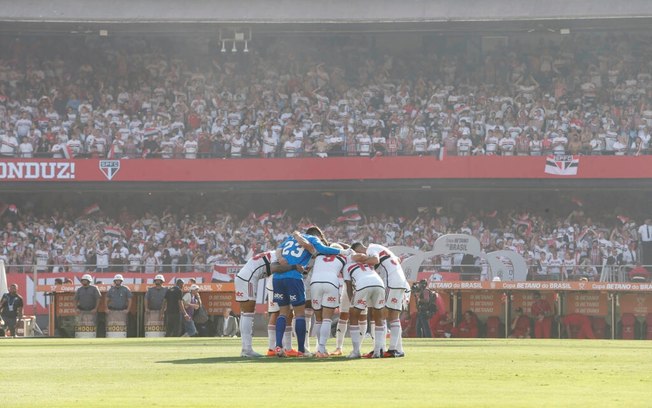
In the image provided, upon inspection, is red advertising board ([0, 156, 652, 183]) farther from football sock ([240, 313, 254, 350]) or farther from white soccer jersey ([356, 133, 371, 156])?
football sock ([240, 313, 254, 350])

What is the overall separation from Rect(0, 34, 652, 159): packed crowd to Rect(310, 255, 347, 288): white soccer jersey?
24366 millimetres

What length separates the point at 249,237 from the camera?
4266 cm

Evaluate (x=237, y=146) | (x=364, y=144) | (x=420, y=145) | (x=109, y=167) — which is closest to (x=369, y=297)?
(x=420, y=145)

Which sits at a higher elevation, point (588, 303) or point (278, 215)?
point (278, 215)

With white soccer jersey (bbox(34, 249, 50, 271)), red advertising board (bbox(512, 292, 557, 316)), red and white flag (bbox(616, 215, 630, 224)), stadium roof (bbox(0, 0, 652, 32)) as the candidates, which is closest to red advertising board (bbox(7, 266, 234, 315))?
white soccer jersey (bbox(34, 249, 50, 271))

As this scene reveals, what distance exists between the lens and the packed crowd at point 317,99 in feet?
144

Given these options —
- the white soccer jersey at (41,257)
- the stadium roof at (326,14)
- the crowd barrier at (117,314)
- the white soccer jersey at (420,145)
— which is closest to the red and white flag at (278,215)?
the white soccer jersey at (420,145)

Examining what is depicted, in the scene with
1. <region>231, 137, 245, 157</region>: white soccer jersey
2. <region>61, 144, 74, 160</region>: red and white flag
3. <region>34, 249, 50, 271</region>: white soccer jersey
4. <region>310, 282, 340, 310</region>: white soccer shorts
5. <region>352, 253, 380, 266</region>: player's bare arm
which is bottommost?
<region>310, 282, 340, 310</region>: white soccer shorts

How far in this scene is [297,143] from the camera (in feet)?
145

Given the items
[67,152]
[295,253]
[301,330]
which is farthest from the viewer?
[67,152]

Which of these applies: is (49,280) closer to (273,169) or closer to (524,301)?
(273,169)

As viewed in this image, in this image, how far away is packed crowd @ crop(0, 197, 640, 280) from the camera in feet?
134

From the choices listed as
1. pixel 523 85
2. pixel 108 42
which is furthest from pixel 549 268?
pixel 108 42

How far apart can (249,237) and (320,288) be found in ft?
77.0
